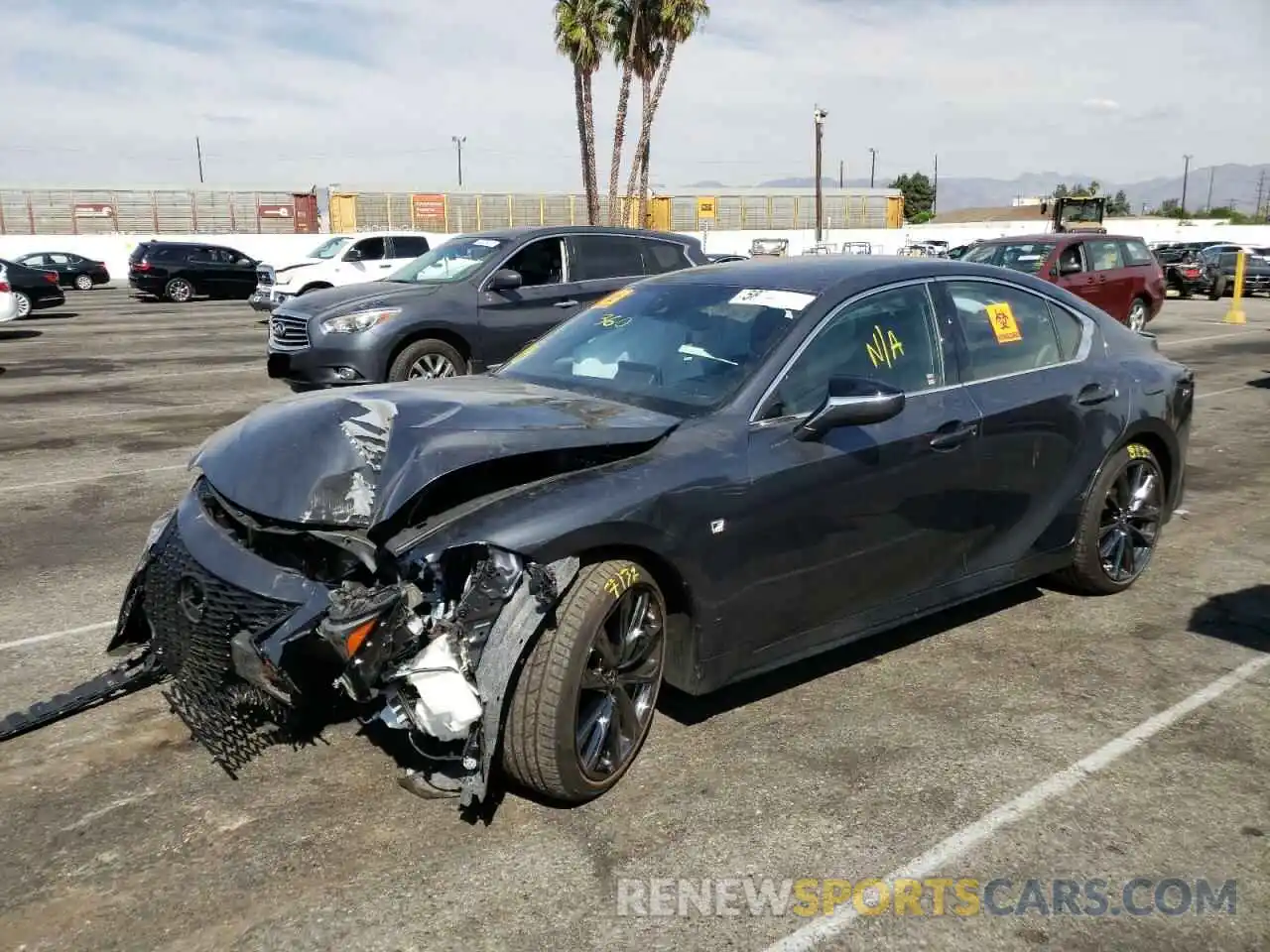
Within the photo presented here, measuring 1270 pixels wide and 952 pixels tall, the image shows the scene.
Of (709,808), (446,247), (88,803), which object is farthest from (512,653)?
(446,247)

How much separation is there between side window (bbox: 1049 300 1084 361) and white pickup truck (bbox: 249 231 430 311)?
1504 centimetres

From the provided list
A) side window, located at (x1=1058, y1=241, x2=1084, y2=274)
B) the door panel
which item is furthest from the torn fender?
side window, located at (x1=1058, y1=241, x2=1084, y2=274)

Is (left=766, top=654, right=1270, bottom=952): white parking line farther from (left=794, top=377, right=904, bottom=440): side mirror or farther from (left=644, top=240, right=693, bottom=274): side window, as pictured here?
(left=644, top=240, right=693, bottom=274): side window

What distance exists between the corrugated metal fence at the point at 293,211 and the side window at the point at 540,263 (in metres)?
Result: 28.5

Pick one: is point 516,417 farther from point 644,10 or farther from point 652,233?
point 644,10

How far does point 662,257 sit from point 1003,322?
7.00m

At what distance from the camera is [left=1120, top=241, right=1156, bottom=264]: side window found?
17.7m

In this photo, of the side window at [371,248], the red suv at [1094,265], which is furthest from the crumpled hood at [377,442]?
the side window at [371,248]

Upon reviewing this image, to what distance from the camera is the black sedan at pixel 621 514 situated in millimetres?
3168

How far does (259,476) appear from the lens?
350 cm

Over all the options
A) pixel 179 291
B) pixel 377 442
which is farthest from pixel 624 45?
→ pixel 377 442

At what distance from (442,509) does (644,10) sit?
3460 centimetres

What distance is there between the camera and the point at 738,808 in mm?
3432

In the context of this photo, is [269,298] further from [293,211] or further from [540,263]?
[293,211]
